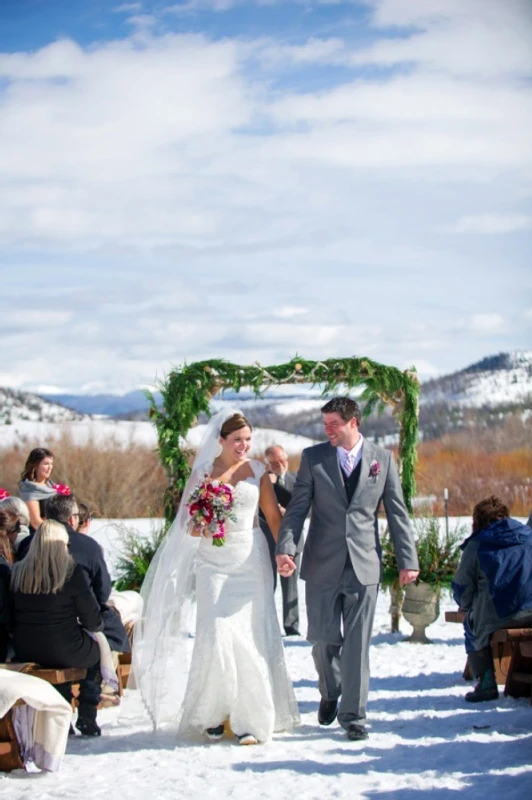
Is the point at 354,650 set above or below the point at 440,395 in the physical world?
below

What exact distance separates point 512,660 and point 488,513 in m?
1.07

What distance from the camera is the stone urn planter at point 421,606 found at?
10953 mm

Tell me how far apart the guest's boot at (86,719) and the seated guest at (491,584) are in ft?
9.07

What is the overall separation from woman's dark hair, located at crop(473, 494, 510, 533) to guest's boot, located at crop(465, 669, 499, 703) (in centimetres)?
106

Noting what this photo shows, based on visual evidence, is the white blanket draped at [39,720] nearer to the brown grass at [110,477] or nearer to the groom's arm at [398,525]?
the groom's arm at [398,525]

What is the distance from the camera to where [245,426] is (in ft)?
24.2

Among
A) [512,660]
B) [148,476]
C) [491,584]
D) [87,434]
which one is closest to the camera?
[512,660]

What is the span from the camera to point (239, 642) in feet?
22.7

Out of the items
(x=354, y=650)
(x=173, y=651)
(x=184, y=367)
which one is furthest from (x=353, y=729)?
(x=184, y=367)

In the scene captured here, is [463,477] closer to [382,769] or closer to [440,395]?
[382,769]

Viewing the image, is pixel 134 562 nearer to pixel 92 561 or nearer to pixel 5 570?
pixel 92 561

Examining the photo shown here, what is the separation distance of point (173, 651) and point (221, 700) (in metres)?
0.79

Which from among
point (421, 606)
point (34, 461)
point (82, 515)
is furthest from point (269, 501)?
point (421, 606)

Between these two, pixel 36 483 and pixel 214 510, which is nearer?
pixel 214 510
